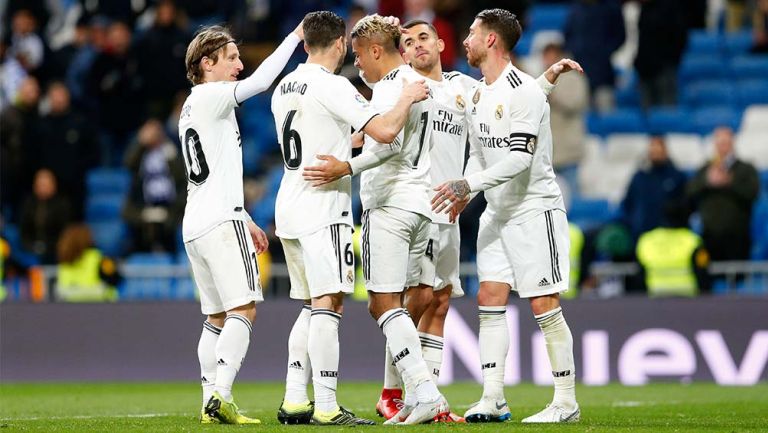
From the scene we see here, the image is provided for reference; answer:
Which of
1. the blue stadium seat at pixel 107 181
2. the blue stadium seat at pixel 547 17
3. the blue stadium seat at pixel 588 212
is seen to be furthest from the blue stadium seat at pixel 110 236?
the blue stadium seat at pixel 547 17

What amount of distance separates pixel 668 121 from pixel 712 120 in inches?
23.0

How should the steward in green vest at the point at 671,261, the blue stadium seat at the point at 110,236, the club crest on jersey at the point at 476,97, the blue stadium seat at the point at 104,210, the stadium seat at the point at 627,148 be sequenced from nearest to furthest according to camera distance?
the club crest on jersey at the point at 476,97 → the steward in green vest at the point at 671,261 → the blue stadium seat at the point at 110,236 → the stadium seat at the point at 627,148 → the blue stadium seat at the point at 104,210

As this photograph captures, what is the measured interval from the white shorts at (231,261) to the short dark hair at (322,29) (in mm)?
1259

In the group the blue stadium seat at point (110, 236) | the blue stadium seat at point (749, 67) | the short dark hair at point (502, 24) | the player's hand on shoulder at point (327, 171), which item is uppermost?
the blue stadium seat at point (749, 67)

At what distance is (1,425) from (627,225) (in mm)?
8866

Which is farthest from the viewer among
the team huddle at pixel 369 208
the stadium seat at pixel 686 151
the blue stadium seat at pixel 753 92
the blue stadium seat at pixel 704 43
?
the blue stadium seat at pixel 704 43

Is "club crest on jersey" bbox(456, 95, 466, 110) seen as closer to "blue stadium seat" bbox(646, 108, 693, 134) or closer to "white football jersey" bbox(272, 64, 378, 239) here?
"white football jersey" bbox(272, 64, 378, 239)

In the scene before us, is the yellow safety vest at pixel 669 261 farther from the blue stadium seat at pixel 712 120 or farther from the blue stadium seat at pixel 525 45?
the blue stadium seat at pixel 525 45

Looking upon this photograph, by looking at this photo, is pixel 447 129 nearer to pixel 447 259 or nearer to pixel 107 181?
pixel 447 259

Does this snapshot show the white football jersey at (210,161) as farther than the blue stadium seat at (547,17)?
No

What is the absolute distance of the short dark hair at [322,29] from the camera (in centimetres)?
917

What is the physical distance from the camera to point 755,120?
19.4 meters

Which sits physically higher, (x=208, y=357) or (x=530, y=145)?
(x=530, y=145)

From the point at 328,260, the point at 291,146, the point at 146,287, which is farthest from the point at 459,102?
the point at 146,287
